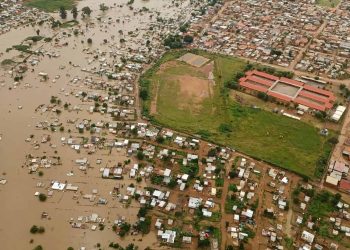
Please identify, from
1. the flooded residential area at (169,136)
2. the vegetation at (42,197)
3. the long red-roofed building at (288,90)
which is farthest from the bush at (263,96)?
the vegetation at (42,197)

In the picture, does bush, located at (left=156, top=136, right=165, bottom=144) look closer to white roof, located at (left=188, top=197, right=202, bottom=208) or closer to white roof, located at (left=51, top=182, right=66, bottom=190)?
white roof, located at (left=188, top=197, right=202, bottom=208)

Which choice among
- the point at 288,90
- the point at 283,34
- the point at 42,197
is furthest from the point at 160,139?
the point at 283,34

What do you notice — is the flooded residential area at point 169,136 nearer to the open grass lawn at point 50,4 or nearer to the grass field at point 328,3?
the open grass lawn at point 50,4

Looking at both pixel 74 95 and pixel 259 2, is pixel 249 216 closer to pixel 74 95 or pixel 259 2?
pixel 74 95

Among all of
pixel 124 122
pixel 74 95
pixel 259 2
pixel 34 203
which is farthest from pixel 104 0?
pixel 34 203

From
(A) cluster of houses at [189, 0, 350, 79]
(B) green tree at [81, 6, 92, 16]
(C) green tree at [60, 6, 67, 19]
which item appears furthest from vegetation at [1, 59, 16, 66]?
(A) cluster of houses at [189, 0, 350, 79]

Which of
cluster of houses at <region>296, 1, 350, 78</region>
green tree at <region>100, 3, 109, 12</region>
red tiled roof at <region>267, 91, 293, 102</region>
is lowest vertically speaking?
green tree at <region>100, 3, 109, 12</region>
